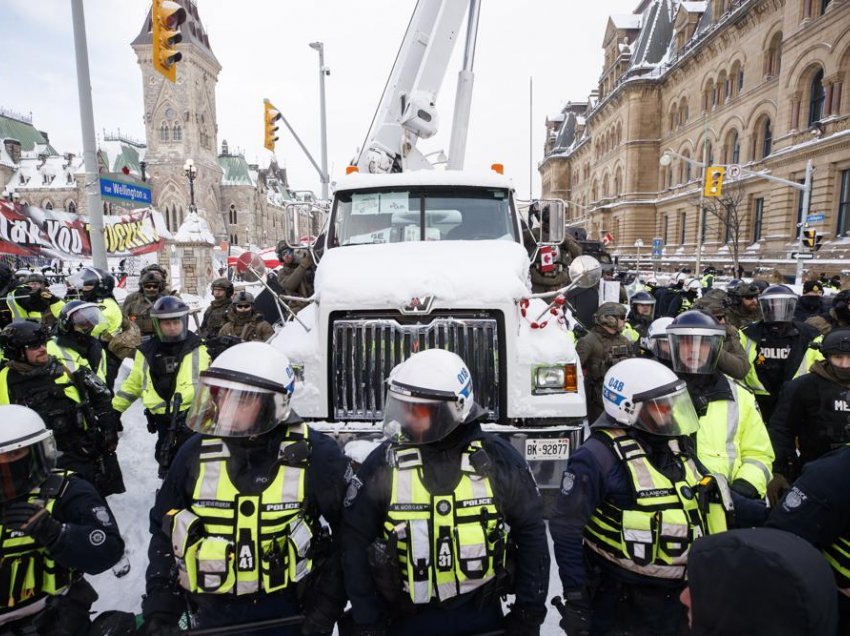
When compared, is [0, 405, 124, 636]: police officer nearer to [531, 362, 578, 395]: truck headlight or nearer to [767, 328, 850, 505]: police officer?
[531, 362, 578, 395]: truck headlight

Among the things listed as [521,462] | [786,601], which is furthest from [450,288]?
[786,601]

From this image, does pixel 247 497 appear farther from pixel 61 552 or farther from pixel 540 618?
pixel 540 618

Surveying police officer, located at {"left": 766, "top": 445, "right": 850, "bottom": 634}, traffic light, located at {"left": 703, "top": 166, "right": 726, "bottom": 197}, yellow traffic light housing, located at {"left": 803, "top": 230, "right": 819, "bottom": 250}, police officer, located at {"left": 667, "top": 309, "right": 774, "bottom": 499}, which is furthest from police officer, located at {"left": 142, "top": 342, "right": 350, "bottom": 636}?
traffic light, located at {"left": 703, "top": 166, "right": 726, "bottom": 197}

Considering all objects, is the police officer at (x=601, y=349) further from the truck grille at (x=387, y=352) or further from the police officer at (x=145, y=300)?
the police officer at (x=145, y=300)

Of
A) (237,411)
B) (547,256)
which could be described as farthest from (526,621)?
(547,256)

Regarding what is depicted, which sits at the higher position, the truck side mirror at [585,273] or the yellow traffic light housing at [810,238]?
the yellow traffic light housing at [810,238]

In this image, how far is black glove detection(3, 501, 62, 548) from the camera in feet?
7.09

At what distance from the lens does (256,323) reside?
6.87 meters

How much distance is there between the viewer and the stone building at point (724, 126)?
24.5 m

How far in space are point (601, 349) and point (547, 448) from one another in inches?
80.2

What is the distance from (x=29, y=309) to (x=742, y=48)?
40.0 m

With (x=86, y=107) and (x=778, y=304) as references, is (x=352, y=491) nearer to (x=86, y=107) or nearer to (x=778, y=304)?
(x=778, y=304)

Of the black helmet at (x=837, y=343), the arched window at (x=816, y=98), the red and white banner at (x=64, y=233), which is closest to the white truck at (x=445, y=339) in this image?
the black helmet at (x=837, y=343)

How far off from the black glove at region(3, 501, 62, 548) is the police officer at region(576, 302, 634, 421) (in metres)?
4.88
